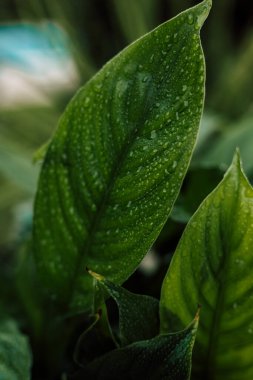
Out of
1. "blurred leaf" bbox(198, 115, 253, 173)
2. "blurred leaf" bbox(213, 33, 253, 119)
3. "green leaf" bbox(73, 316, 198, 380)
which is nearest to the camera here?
"green leaf" bbox(73, 316, 198, 380)

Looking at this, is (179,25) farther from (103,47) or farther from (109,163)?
(103,47)

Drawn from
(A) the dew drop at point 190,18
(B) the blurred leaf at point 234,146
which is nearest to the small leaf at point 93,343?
(A) the dew drop at point 190,18

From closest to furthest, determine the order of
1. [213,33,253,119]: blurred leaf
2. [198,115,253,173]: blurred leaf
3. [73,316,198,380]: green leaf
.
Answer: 1. [73,316,198,380]: green leaf
2. [198,115,253,173]: blurred leaf
3. [213,33,253,119]: blurred leaf

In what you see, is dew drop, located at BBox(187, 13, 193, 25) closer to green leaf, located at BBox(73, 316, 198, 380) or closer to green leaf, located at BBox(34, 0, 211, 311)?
green leaf, located at BBox(34, 0, 211, 311)

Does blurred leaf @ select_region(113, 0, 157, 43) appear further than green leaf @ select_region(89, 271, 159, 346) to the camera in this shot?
Yes

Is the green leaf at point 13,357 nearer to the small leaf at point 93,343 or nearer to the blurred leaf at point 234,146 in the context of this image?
the small leaf at point 93,343

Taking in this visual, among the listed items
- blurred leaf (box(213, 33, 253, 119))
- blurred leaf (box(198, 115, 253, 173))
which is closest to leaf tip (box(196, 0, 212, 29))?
blurred leaf (box(198, 115, 253, 173))
